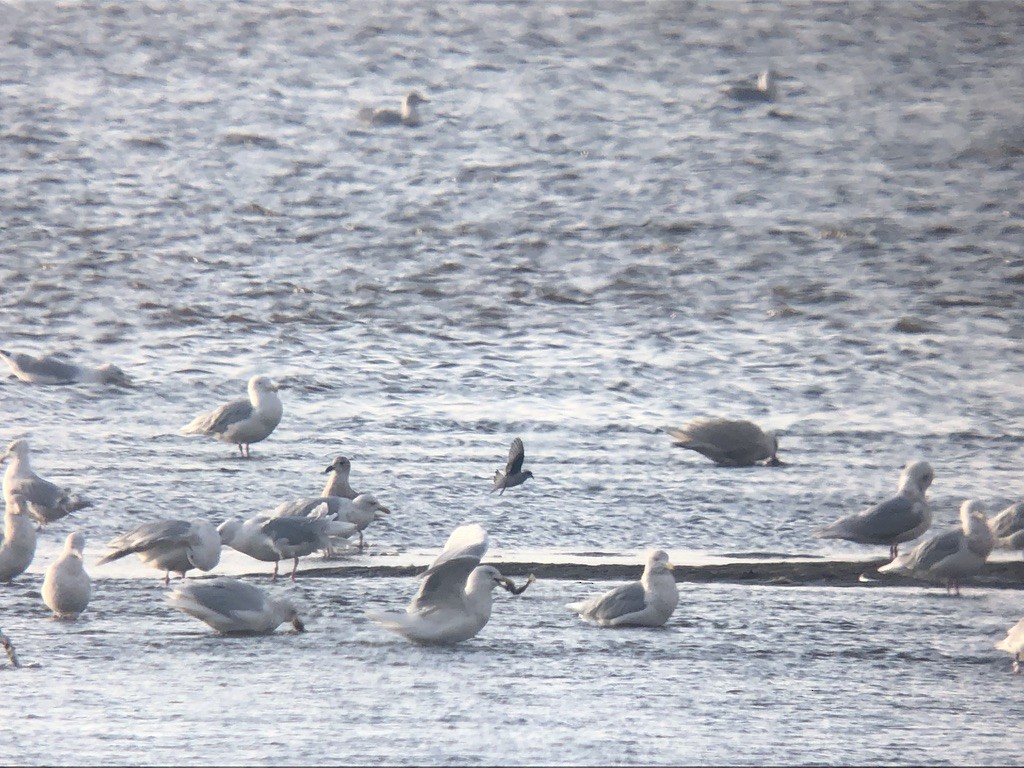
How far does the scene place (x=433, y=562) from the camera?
21.3ft

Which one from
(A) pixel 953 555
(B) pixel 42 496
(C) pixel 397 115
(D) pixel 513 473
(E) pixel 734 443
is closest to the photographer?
(A) pixel 953 555

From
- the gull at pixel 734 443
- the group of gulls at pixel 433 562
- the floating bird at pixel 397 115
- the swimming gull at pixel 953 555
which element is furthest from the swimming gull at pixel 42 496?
the floating bird at pixel 397 115

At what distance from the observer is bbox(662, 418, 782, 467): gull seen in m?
9.71

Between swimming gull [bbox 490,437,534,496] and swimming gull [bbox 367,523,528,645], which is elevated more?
swimming gull [bbox 367,523,528,645]

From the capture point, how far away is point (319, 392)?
38.3 ft

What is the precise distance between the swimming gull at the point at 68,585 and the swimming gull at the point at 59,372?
17.6ft

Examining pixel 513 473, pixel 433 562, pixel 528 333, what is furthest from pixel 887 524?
pixel 528 333

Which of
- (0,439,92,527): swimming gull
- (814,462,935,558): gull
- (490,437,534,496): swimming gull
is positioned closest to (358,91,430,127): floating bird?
(490,437,534,496): swimming gull

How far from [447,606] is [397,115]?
1607 centimetres

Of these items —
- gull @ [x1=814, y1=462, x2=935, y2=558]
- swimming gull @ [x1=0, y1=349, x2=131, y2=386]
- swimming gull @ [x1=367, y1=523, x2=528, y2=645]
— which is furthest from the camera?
swimming gull @ [x1=0, y1=349, x2=131, y2=386]

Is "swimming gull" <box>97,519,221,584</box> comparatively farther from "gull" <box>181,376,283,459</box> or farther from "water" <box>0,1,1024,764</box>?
"gull" <box>181,376,283,459</box>

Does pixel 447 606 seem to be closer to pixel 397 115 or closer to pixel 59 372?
pixel 59 372

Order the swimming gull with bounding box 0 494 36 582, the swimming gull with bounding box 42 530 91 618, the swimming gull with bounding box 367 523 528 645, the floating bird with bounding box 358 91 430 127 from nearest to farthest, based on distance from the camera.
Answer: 1. the swimming gull with bounding box 367 523 528 645
2. the swimming gull with bounding box 42 530 91 618
3. the swimming gull with bounding box 0 494 36 582
4. the floating bird with bounding box 358 91 430 127

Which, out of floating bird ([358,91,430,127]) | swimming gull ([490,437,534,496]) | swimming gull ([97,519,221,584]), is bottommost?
swimming gull ([490,437,534,496])
